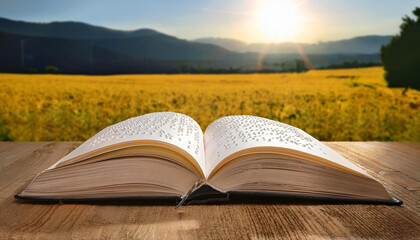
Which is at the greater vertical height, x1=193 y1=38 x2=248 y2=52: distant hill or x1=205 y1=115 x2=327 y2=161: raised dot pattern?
x1=193 y1=38 x2=248 y2=52: distant hill

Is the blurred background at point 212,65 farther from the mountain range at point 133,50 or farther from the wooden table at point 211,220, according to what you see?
the wooden table at point 211,220

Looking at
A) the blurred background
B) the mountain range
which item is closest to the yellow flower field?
the blurred background

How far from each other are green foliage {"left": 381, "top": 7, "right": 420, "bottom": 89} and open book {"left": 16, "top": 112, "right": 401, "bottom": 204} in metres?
2.92

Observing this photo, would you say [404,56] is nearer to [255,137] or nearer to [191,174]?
[255,137]

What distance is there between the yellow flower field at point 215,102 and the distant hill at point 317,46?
254 millimetres

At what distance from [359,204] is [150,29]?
9.40 feet

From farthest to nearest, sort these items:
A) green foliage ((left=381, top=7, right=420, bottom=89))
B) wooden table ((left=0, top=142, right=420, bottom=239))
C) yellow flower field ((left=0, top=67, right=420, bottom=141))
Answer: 1. green foliage ((left=381, top=7, right=420, bottom=89))
2. yellow flower field ((left=0, top=67, right=420, bottom=141))
3. wooden table ((left=0, top=142, right=420, bottom=239))

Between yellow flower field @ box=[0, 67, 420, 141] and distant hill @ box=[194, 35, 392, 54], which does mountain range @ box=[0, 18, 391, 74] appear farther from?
yellow flower field @ box=[0, 67, 420, 141]

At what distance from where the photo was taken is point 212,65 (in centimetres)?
341

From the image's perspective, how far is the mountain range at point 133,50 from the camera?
10.5 ft

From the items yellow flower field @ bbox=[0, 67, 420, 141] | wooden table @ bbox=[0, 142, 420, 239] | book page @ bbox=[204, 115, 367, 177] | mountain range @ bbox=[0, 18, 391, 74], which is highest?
mountain range @ bbox=[0, 18, 391, 74]

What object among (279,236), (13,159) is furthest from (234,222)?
(13,159)

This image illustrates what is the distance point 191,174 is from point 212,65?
2.85m

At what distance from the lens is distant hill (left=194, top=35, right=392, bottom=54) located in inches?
123
